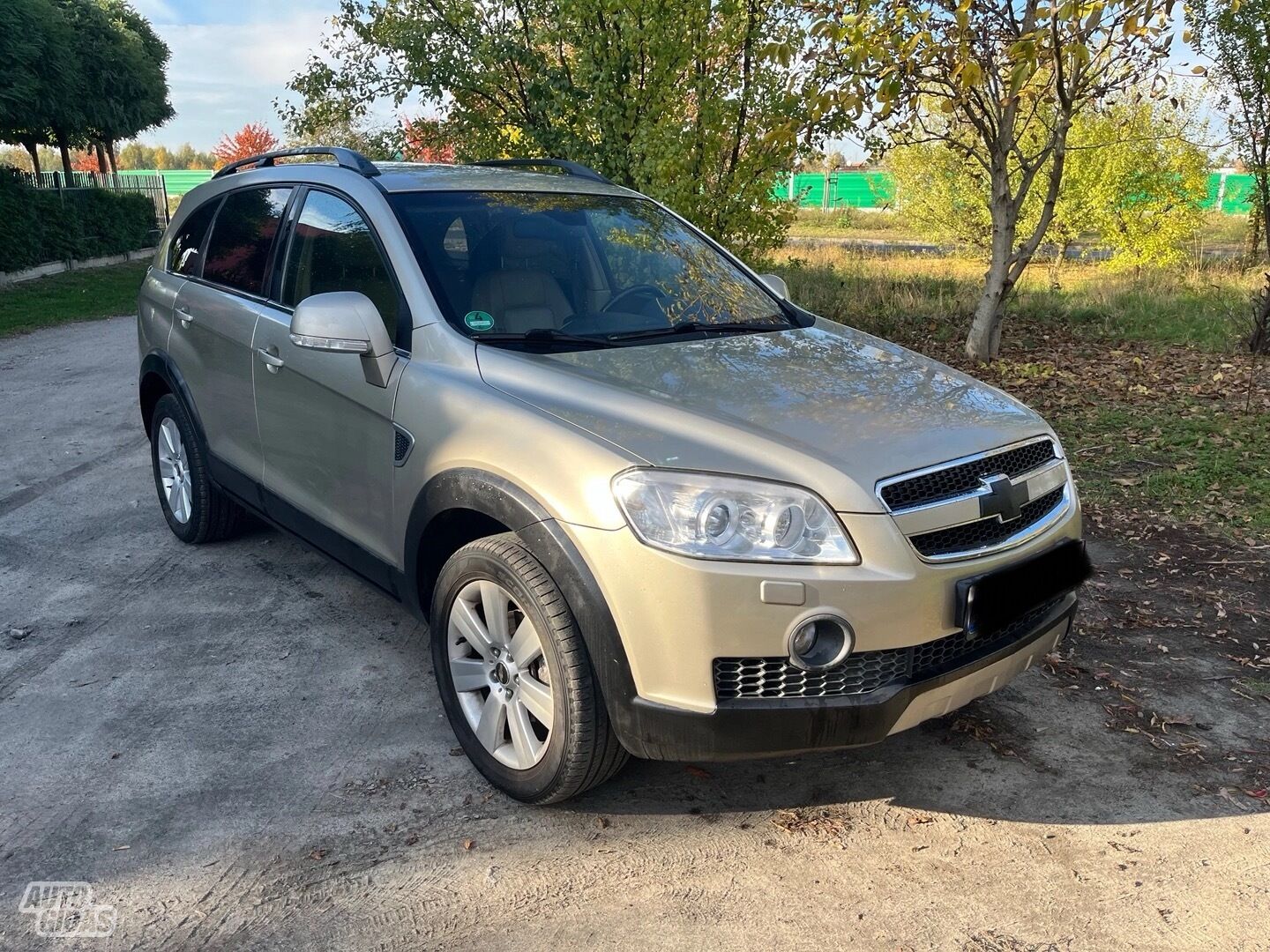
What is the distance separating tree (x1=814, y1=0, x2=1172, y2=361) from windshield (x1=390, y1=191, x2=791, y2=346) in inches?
102

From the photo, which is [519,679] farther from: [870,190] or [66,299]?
[870,190]

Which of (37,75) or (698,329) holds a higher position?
(37,75)

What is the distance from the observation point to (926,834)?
2955 mm

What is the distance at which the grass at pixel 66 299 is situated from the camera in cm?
1427

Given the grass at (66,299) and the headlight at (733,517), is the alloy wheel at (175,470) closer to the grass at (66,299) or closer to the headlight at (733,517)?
the headlight at (733,517)

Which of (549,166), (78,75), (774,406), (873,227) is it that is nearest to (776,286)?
(549,166)

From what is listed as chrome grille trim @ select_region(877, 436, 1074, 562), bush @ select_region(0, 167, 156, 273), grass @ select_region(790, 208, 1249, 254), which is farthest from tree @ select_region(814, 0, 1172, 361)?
bush @ select_region(0, 167, 156, 273)

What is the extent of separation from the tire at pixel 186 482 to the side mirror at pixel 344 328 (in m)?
1.76

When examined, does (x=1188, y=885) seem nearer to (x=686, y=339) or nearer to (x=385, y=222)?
(x=686, y=339)

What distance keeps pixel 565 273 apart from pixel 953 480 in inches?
64.5

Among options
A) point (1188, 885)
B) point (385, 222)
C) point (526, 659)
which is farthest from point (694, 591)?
point (385, 222)

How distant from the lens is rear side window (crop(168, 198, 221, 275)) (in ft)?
16.1

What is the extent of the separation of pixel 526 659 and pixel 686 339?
126 cm

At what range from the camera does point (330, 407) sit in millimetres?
3639
